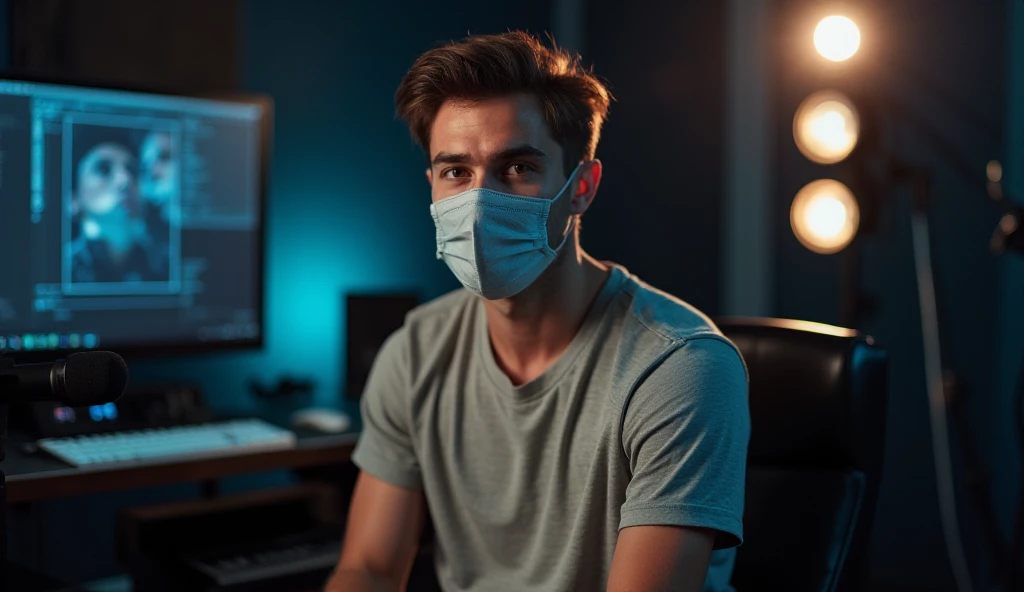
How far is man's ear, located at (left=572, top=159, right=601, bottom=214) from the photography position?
52.8 inches

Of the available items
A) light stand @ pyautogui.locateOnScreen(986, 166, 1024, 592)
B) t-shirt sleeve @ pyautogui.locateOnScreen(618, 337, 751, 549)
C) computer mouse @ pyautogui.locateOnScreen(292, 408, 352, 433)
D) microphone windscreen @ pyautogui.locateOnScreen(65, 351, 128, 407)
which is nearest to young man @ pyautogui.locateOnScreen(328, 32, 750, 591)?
t-shirt sleeve @ pyautogui.locateOnScreen(618, 337, 751, 549)

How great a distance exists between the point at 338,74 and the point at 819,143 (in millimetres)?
1231

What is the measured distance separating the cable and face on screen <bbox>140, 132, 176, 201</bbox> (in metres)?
1.84

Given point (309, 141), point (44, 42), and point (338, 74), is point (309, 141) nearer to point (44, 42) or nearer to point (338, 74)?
point (338, 74)

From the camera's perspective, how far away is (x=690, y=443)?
3.65 feet

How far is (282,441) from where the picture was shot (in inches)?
64.1

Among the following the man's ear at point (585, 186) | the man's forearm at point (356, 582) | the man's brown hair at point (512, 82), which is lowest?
the man's forearm at point (356, 582)

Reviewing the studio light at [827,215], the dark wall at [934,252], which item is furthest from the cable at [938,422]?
the studio light at [827,215]

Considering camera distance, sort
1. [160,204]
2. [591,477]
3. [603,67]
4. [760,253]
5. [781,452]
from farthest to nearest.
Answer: [603,67], [760,253], [160,204], [781,452], [591,477]

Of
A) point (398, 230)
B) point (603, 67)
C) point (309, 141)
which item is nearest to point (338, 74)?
point (309, 141)

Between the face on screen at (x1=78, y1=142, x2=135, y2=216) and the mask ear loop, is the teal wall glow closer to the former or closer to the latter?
the face on screen at (x1=78, y1=142, x2=135, y2=216)

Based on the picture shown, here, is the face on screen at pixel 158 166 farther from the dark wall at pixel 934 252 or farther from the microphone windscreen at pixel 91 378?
the dark wall at pixel 934 252

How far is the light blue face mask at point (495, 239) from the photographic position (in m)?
1.22

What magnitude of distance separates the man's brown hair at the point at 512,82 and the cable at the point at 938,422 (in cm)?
145
